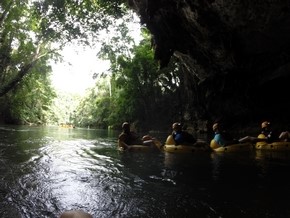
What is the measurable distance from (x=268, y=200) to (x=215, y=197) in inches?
32.4

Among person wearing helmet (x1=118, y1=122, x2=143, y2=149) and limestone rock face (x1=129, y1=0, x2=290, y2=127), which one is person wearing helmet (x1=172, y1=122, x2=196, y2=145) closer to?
person wearing helmet (x1=118, y1=122, x2=143, y2=149)

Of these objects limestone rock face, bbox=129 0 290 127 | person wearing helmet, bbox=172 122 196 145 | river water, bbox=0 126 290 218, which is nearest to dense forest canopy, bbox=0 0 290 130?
limestone rock face, bbox=129 0 290 127

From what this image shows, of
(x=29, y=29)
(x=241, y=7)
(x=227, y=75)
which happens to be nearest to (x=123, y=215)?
(x=241, y=7)

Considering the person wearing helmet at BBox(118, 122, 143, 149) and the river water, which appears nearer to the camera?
the river water

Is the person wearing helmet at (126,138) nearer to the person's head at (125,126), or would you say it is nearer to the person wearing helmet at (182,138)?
the person's head at (125,126)

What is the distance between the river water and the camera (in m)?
4.50

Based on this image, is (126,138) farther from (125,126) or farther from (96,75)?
(96,75)

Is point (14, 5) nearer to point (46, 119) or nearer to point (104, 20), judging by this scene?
point (104, 20)

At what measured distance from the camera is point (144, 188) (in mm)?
5812

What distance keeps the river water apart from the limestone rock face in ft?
20.9

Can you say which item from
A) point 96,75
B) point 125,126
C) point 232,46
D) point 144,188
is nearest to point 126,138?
point 125,126

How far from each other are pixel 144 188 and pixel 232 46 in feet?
36.9

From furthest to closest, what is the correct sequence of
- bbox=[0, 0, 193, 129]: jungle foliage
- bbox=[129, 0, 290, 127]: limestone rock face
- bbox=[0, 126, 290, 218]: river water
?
bbox=[0, 0, 193, 129]: jungle foliage < bbox=[129, 0, 290, 127]: limestone rock face < bbox=[0, 126, 290, 218]: river water

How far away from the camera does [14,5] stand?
20.7m
